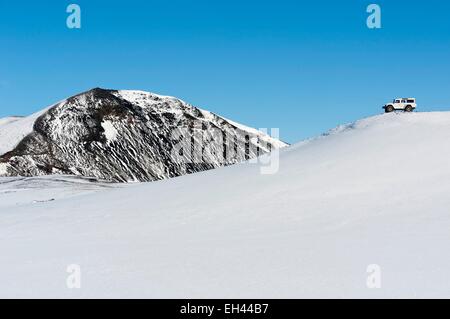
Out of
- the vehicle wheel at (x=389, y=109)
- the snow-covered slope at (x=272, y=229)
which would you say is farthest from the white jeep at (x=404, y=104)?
the snow-covered slope at (x=272, y=229)

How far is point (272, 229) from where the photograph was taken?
19.4m

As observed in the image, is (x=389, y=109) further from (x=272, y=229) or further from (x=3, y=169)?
(x=3, y=169)

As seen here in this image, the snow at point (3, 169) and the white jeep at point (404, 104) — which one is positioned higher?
the snow at point (3, 169)

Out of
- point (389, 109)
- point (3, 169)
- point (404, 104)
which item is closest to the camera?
point (404, 104)

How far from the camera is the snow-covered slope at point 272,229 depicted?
43.4 feet

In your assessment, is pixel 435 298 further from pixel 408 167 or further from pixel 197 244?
pixel 408 167

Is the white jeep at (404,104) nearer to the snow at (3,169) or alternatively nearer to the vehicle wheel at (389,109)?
the vehicle wheel at (389,109)

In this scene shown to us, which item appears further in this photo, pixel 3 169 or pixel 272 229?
pixel 3 169

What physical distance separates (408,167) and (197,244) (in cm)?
1285

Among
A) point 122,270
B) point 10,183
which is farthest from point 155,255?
point 10,183

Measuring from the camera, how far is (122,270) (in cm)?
1460

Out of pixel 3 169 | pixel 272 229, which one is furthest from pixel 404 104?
pixel 3 169

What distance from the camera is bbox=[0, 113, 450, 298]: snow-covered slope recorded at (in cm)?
1324
